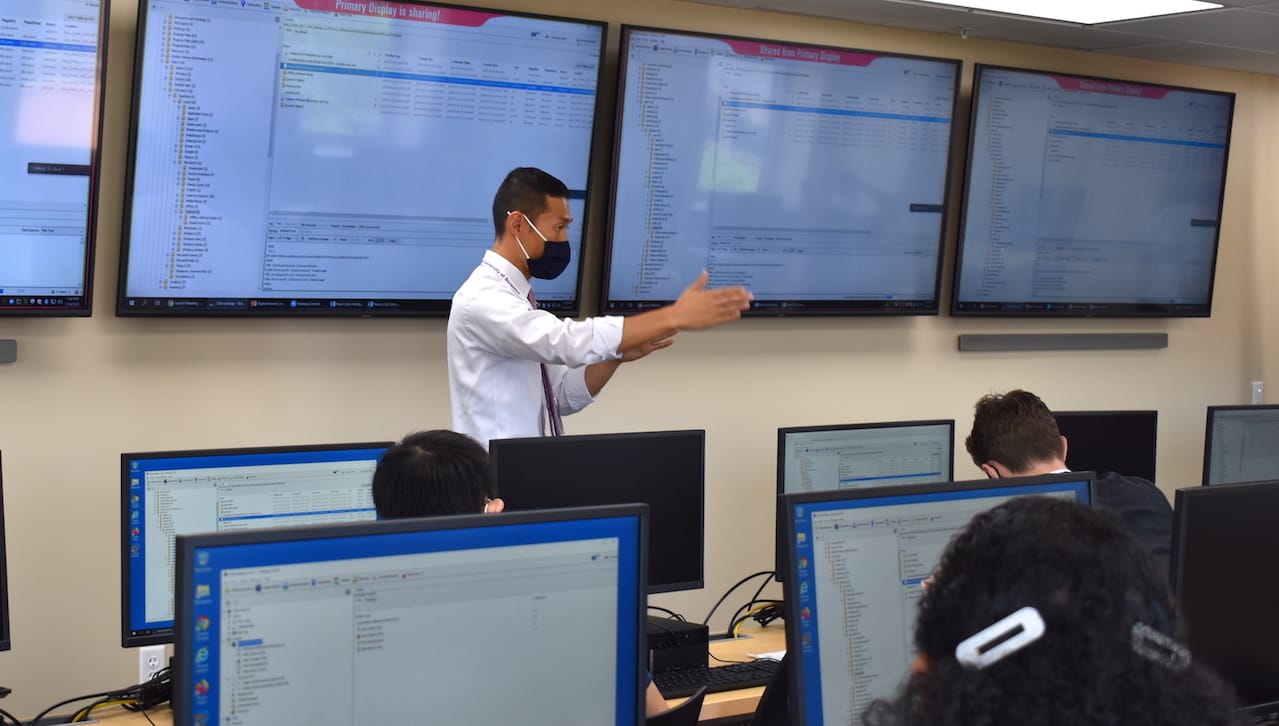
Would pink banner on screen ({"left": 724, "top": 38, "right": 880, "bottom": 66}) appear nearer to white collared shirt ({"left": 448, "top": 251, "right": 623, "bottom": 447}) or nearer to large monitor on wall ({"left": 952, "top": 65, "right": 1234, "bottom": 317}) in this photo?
large monitor on wall ({"left": 952, "top": 65, "right": 1234, "bottom": 317})

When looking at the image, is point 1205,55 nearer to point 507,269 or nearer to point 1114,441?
point 1114,441

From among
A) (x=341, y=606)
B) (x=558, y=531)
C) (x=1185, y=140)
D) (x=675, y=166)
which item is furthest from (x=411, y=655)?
(x=1185, y=140)

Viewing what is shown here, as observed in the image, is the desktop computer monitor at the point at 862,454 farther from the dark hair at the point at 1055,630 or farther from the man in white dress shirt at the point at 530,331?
the dark hair at the point at 1055,630

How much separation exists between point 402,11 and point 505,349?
0.98 metres

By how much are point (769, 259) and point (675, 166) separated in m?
0.45

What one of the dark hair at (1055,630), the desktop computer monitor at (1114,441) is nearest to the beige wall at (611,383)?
the desktop computer monitor at (1114,441)

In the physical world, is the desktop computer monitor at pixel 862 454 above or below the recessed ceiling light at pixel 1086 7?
below

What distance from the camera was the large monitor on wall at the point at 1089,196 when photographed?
175 inches

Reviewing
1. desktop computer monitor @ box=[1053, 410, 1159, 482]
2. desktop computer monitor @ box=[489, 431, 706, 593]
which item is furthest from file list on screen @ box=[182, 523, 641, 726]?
desktop computer monitor @ box=[1053, 410, 1159, 482]

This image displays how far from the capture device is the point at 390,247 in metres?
3.37

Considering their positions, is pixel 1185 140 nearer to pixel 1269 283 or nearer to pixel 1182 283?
pixel 1182 283

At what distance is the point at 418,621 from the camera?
1.39 m

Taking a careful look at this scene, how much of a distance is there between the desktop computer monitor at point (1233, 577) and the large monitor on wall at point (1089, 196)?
8.32ft

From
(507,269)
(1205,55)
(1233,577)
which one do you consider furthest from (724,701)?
(1205,55)
